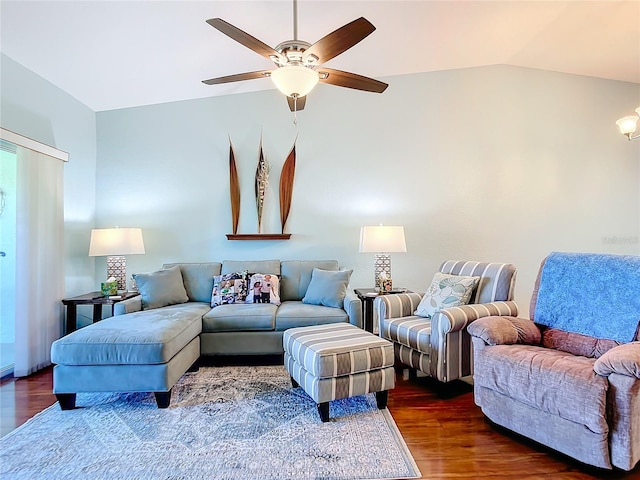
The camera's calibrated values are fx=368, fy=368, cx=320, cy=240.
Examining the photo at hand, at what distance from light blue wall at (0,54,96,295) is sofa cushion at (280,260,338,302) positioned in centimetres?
219

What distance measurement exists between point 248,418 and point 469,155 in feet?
12.1

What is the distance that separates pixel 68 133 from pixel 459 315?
161 inches

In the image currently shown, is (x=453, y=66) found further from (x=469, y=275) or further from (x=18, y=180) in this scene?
(x=18, y=180)

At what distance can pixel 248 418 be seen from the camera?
92.4 inches

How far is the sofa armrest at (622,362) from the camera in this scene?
1.64 meters

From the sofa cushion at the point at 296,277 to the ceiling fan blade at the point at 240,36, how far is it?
87.4 inches

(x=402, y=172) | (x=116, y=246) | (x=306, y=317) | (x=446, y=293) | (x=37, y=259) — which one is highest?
(x=402, y=172)

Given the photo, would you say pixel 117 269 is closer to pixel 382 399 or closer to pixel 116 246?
pixel 116 246

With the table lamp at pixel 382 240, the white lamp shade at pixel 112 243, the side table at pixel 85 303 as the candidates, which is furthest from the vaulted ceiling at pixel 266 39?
the side table at pixel 85 303

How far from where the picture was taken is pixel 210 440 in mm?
2092

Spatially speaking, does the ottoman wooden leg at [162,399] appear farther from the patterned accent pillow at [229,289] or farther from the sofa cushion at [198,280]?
the sofa cushion at [198,280]

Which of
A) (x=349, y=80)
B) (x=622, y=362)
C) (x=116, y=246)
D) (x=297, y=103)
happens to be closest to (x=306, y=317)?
(x=297, y=103)

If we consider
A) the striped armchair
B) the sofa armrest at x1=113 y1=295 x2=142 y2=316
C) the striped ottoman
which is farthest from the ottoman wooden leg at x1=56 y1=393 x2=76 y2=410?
the striped armchair

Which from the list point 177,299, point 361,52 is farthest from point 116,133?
point 361,52
